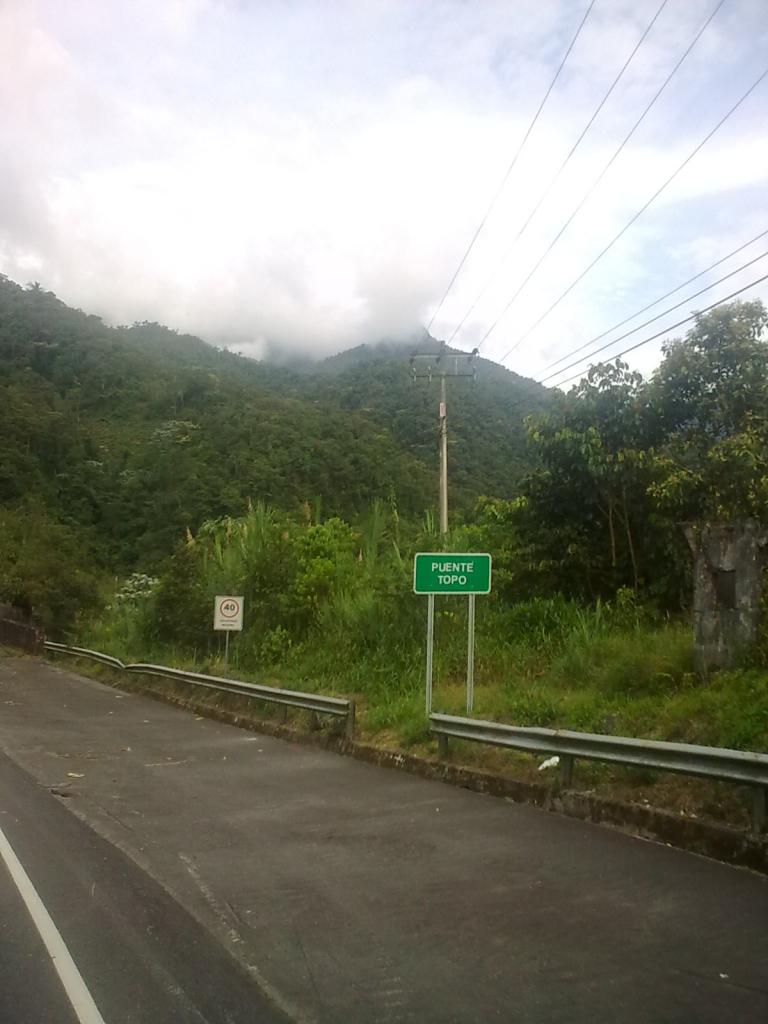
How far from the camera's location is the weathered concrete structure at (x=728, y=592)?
10898 mm

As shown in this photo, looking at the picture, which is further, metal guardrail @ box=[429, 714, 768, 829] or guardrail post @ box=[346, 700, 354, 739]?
guardrail post @ box=[346, 700, 354, 739]

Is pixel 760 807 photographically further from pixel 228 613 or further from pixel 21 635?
pixel 21 635

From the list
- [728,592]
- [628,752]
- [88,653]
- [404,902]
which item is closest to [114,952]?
[404,902]

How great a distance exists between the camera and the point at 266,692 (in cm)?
1702

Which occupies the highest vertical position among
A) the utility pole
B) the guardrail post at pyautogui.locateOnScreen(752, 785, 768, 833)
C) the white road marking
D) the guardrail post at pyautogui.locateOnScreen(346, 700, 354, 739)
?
the utility pole

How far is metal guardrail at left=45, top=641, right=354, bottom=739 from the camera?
46.9 ft

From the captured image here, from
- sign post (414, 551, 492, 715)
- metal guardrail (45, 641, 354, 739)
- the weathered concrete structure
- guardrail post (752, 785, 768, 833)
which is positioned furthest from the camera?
metal guardrail (45, 641, 354, 739)

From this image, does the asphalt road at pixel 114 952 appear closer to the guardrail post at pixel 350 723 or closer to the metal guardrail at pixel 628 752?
the metal guardrail at pixel 628 752

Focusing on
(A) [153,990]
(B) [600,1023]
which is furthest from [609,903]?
(A) [153,990]

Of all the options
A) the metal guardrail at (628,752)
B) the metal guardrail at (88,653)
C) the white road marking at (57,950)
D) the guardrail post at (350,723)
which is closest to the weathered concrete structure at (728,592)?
the metal guardrail at (628,752)

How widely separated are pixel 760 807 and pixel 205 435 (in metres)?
49.8

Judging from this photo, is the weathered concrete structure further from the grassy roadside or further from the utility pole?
the utility pole

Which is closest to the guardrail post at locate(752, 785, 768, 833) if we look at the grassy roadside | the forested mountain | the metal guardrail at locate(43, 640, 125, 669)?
the grassy roadside

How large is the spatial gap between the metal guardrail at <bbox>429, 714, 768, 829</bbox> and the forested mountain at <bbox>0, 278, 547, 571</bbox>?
1214 centimetres
